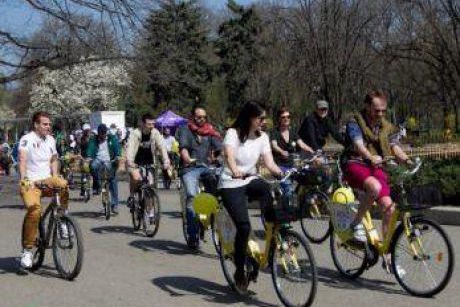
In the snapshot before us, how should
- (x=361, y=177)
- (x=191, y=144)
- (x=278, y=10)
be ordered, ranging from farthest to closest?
(x=278, y=10) < (x=191, y=144) < (x=361, y=177)

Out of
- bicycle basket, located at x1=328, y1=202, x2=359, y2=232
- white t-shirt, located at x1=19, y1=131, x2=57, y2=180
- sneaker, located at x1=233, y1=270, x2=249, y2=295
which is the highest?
white t-shirt, located at x1=19, y1=131, x2=57, y2=180

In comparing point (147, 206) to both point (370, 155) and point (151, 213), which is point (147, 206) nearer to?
point (151, 213)

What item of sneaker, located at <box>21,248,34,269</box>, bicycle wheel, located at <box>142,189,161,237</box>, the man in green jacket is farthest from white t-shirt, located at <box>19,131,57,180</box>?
the man in green jacket

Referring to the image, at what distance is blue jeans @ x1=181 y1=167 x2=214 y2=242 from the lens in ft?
31.5

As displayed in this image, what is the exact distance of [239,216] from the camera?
21.7ft

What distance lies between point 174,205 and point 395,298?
9.84 m

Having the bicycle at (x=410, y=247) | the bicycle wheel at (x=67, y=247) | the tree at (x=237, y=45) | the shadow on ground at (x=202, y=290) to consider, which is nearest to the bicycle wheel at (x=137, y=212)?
the bicycle wheel at (x=67, y=247)

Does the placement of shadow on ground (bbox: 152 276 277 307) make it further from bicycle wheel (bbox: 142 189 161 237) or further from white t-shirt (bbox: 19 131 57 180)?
bicycle wheel (bbox: 142 189 161 237)

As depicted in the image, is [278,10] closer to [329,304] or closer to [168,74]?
[168,74]

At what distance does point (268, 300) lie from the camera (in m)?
6.81

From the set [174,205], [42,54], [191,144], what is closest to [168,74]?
[42,54]

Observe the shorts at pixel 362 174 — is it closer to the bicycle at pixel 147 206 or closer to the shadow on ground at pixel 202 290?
the shadow on ground at pixel 202 290

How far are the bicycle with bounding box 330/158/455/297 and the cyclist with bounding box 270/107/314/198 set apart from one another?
121 inches

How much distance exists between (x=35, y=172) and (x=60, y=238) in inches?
33.5
